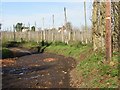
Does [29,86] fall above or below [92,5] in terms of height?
below

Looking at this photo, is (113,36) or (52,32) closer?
(113,36)

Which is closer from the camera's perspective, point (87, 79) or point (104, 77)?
point (104, 77)

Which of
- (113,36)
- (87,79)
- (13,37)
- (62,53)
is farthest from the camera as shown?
(13,37)

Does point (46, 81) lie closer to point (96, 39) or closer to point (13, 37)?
point (96, 39)

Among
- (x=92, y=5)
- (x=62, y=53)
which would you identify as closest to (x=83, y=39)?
(x=62, y=53)

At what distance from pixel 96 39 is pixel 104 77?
870 centimetres

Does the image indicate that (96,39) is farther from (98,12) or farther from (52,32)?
(52,32)

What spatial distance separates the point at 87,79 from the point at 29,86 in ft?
7.54

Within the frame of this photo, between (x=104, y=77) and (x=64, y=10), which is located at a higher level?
(x=64, y=10)

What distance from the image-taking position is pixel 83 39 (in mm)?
32781

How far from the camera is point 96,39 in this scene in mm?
18156

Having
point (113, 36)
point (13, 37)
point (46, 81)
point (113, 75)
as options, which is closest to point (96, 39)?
point (113, 36)

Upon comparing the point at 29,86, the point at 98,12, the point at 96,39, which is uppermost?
the point at 98,12

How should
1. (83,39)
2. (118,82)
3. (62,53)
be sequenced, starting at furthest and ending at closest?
1. (83,39)
2. (62,53)
3. (118,82)
